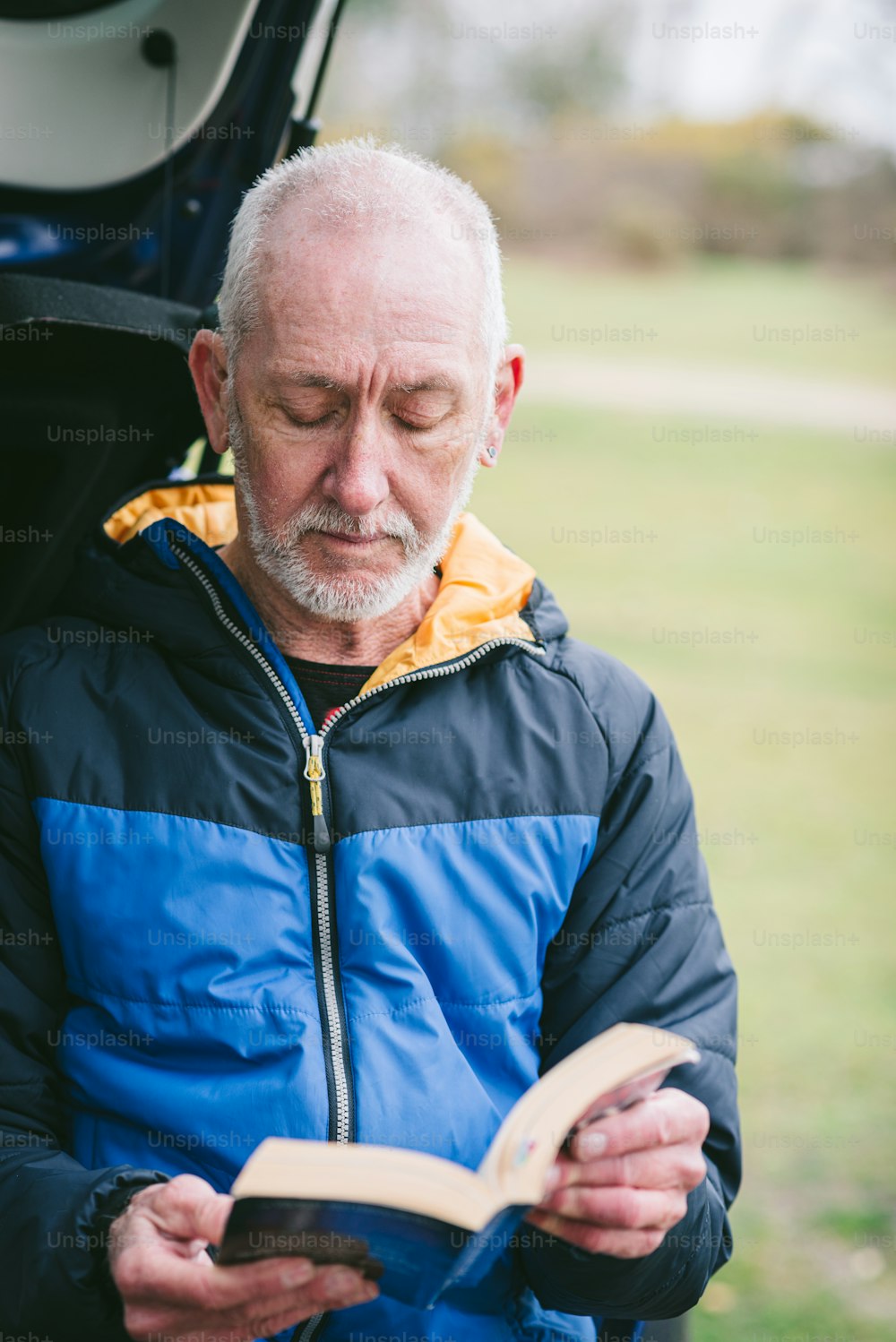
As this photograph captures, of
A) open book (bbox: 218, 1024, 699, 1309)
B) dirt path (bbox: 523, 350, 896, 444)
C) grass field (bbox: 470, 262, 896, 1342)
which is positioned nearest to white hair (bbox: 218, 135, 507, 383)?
open book (bbox: 218, 1024, 699, 1309)

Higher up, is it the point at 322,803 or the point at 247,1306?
the point at 322,803

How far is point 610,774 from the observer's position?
1.63 meters

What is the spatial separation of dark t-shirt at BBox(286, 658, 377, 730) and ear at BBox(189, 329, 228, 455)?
0.94 ft

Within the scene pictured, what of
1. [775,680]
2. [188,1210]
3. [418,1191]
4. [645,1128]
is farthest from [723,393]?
[418,1191]

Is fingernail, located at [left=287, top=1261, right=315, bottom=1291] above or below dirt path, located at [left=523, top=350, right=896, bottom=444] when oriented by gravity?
above

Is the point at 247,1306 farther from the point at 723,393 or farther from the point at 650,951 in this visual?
the point at 723,393

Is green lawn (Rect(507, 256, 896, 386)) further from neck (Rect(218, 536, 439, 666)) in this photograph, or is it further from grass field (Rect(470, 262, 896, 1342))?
neck (Rect(218, 536, 439, 666))

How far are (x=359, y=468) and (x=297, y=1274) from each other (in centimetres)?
81

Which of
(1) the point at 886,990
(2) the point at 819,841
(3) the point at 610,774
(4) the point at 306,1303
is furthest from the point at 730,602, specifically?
(4) the point at 306,1303

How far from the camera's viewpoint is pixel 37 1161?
138cm

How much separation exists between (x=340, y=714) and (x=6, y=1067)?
20.6 inches

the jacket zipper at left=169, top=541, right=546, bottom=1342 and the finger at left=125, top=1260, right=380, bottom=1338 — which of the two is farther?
the jacket zipper at left=169, top=541, right=546, bottom=1342

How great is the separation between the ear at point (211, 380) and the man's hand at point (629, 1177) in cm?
92

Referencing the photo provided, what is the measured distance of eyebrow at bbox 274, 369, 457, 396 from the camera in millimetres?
1471
